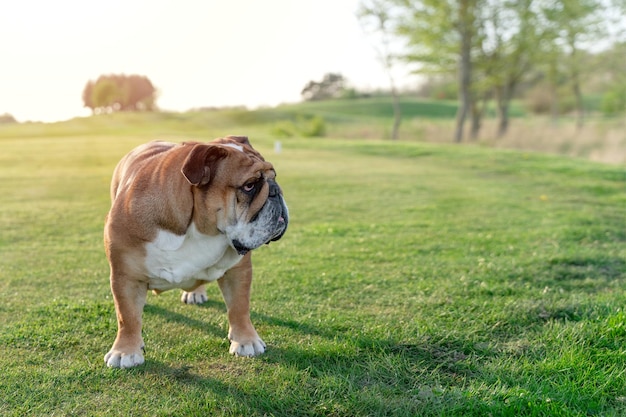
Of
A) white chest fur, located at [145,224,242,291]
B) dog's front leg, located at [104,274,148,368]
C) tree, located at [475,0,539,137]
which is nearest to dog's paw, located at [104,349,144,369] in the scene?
dog's front leg, located at [104,274,148,368]

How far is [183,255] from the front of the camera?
3.45m

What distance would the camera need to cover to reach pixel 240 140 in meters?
3.94

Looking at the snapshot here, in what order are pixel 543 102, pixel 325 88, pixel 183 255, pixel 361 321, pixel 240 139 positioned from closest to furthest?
1. pixel 183 255
2. pixel 240 139
3. pixel 361 321
4. pixel 543 102
5. pixel 325 88

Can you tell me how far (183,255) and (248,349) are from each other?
775mm

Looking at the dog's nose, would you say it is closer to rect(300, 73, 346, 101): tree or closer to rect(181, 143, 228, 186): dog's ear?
rect(181, 143, 228, 186): dog's ear

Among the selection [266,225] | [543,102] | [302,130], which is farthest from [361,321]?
[543,102]

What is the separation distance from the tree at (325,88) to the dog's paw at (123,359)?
78604mm

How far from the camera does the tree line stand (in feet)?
97.0

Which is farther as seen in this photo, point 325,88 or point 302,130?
point 325,88

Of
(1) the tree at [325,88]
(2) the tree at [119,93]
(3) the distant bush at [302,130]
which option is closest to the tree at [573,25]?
(3) the distant bush at [302,130]

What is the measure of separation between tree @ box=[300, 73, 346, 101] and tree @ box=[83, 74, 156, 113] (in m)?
47.6

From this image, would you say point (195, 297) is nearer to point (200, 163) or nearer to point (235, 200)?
point (235, 200)

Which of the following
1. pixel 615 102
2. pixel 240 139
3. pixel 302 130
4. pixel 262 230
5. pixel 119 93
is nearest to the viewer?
pixel 262 230

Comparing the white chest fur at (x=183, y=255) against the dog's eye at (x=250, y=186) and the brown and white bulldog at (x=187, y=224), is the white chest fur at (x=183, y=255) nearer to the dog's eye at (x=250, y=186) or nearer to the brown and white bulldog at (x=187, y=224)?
the brown and white bulldog at (x=187, y=224)
